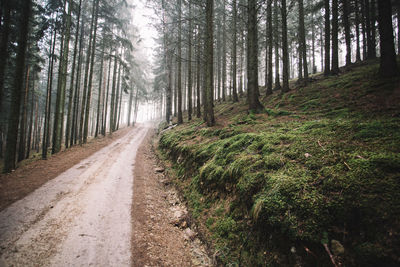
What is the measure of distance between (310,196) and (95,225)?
4469 mm

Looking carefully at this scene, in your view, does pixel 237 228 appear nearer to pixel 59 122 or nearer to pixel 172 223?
pixel 172 223

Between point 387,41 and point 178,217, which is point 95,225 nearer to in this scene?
point 178,217

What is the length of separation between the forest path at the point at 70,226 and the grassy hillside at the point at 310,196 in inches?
74.5

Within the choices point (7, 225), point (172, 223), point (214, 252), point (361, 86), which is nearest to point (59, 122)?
point (7, 225)

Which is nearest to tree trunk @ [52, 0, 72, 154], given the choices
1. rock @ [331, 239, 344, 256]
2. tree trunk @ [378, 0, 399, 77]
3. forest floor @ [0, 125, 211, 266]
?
forest floor @ [0, 125, 211, 266]

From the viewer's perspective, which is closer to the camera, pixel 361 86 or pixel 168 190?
pixel 168 190

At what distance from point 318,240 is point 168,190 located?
498 centimetres

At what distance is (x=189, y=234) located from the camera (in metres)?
3.70

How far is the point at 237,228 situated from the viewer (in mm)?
2980

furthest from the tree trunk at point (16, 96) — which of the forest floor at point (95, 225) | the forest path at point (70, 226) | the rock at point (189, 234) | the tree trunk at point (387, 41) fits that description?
the tree trunk at point (387, 41)

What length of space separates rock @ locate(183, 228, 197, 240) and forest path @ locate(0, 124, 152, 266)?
4.03ft

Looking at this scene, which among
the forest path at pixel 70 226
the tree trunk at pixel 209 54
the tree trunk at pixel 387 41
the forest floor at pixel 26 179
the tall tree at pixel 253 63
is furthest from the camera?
the tree trunk at pixel 209 54

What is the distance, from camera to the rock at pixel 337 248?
1.76 meters

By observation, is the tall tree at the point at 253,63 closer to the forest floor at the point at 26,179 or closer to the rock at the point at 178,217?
the rock at the point at 178,217
